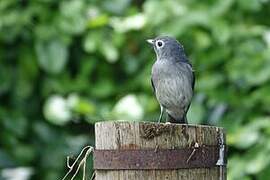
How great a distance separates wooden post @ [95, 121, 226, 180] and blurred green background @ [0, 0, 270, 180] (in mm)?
2590

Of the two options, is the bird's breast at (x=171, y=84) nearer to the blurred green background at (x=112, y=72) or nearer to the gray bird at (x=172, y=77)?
the gray bird at (x=172, y=77)

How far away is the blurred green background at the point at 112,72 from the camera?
6.00 metres

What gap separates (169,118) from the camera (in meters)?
4.91

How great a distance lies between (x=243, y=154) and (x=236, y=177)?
16.5 inches

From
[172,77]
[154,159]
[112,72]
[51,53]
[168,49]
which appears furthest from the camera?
[112,72]

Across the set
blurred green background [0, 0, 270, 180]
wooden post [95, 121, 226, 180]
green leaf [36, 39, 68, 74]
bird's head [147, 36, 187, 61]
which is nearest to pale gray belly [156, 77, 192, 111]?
bird's head [147, 36, 187, 61]

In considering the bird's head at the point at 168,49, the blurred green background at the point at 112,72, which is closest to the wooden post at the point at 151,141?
the bird's head at the point at 168,49

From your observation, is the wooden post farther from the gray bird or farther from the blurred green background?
the blurred green background

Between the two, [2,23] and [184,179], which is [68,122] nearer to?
[2,23]

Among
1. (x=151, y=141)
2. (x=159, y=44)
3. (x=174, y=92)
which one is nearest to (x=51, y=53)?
(x=174, y=92)

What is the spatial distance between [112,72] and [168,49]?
2.18 m

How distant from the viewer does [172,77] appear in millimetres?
4582

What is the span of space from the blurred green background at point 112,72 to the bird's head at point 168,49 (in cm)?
147

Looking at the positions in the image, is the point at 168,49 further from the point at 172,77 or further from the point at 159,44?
the point at 172,77
